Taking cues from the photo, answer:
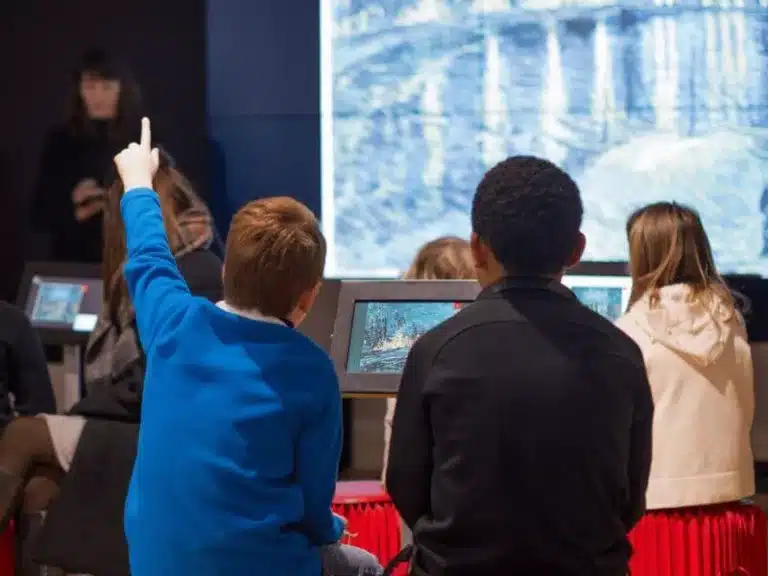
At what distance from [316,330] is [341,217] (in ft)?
6.99

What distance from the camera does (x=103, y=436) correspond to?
317 centimetres

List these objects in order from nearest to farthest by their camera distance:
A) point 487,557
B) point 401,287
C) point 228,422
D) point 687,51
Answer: point 487,557, point 228,422, point 401,287, point 687,51

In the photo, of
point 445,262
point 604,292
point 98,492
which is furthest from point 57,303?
point 604,292

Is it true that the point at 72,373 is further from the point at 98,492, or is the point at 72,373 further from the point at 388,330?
the point at 388,330

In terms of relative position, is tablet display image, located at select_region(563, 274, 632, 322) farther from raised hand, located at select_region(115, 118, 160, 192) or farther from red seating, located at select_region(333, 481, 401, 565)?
raised hand, located at select_region(115, 118, 160, 192)

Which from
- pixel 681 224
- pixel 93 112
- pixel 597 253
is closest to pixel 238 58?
pixel 93 112

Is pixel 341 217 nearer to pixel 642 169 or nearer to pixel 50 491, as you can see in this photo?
pixel 642 169

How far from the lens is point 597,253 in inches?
210

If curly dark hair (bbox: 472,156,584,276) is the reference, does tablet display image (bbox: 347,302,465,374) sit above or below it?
below

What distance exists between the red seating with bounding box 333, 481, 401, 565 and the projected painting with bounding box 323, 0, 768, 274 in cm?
248

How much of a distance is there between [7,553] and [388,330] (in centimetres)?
148

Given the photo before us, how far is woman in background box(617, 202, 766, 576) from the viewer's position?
324cm

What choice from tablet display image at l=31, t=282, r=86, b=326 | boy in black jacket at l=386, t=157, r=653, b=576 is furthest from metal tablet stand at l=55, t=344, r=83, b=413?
boy in black jacket at l=386, t=157, r=653, b=576

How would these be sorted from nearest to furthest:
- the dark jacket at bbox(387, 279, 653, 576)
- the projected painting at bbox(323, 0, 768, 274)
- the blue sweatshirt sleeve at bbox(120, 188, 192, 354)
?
1. the dark jacket at bbox(387, 279, 653, 576)
2. the blue sweatshirt sleeve at bbox(120, 188, 192, 354)
3. the projected painting at bbox(323, 0, 768, 274)
